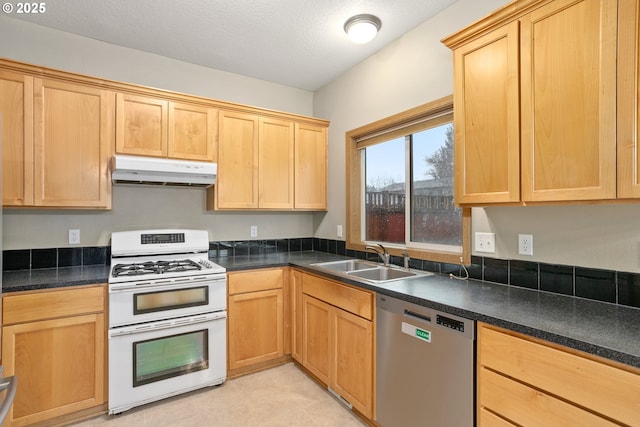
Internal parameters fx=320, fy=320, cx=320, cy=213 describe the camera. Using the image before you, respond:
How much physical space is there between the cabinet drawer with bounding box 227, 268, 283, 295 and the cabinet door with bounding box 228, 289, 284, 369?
1.6 inches

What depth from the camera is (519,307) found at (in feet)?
4.69

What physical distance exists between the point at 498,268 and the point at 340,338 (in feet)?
3.62

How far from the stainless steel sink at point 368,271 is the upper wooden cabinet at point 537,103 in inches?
29.0

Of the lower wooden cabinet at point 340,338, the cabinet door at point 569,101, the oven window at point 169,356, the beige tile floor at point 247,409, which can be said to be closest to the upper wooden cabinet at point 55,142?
the oven window at point 169,356

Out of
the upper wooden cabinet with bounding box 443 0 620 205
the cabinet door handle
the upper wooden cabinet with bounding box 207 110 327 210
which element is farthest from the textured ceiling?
the cabinet door handle

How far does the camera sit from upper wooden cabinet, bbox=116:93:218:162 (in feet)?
8.02

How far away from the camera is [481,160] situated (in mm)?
1682

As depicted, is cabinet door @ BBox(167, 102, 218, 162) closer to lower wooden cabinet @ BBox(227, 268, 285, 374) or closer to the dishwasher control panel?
lower wooden cabinet @ BBox(227, 268, 285, 374)

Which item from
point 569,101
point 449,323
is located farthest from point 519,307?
point 569,101

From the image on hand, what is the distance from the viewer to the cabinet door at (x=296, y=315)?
8.84 ft

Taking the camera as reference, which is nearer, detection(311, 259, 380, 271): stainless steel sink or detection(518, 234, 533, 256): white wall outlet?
detection(518, 234, 533, 256): white wall outlet

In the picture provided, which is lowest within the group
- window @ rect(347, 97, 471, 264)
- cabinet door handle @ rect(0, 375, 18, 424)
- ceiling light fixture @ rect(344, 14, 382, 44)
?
cabinet door handle @ rect(0, 375, 18, 424)

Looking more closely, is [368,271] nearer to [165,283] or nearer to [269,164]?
[269,164]

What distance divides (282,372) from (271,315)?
484 mm
